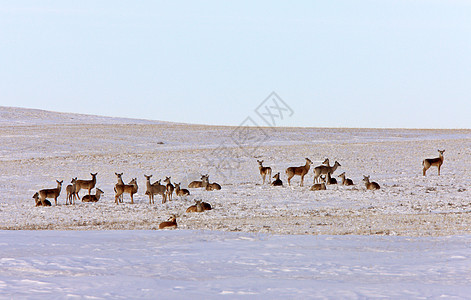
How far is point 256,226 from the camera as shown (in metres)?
16.8

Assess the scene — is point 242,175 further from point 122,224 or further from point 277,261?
point 277,261

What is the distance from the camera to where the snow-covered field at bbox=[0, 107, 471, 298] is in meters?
8.98

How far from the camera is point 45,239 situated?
1342cm

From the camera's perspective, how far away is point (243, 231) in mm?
15492

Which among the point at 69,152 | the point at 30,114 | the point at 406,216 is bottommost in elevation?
the point at 406,216

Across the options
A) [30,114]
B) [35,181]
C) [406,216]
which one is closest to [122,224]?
[406,216]

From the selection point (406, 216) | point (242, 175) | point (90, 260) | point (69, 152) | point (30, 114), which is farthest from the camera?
point (30, 114)

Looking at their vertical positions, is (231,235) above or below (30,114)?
below

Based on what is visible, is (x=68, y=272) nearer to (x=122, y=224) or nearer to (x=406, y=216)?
(x=122, y=224)

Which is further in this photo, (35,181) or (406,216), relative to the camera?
(35,181)

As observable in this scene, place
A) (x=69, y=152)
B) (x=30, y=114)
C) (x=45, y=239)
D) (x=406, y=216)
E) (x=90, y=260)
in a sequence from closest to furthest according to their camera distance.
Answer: (x=90, y=260)
(x=45, y=239)
(x=406, y=216)
(x=69, y=152)
(x=30, y=114)

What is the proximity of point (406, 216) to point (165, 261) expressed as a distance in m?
11.0

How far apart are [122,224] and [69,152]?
1134 inches

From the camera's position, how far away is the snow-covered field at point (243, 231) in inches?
354
